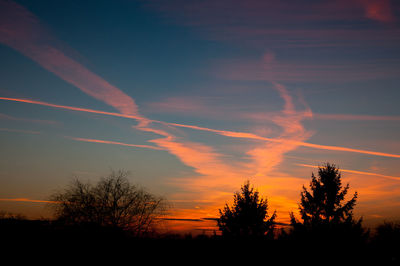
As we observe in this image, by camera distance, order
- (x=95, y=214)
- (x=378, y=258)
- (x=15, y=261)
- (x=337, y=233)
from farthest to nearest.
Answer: (x=95, y=214) < (x=337, y=233) < (x=378, y=258) < (x=15, y=261)

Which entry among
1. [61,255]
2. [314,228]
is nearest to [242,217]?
[314,228]

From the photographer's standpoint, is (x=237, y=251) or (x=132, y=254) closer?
(x=132, y=254)

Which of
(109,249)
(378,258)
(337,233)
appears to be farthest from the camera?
(337,233)

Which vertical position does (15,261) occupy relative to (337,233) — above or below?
below

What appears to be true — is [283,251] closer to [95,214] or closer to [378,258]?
[378,258]

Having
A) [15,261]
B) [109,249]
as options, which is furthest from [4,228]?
[109,249]

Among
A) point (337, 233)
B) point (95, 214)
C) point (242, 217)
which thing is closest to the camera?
point (337, 233)

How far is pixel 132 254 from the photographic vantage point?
8.57m

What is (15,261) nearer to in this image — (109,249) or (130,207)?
(109,249)

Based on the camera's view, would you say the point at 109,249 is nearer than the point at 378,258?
Yes

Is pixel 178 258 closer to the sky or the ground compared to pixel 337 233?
closer to the ground

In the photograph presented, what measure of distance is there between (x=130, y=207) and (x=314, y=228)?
37607 millimetres

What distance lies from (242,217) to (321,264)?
21.6 metres

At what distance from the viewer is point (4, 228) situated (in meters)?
11.2
